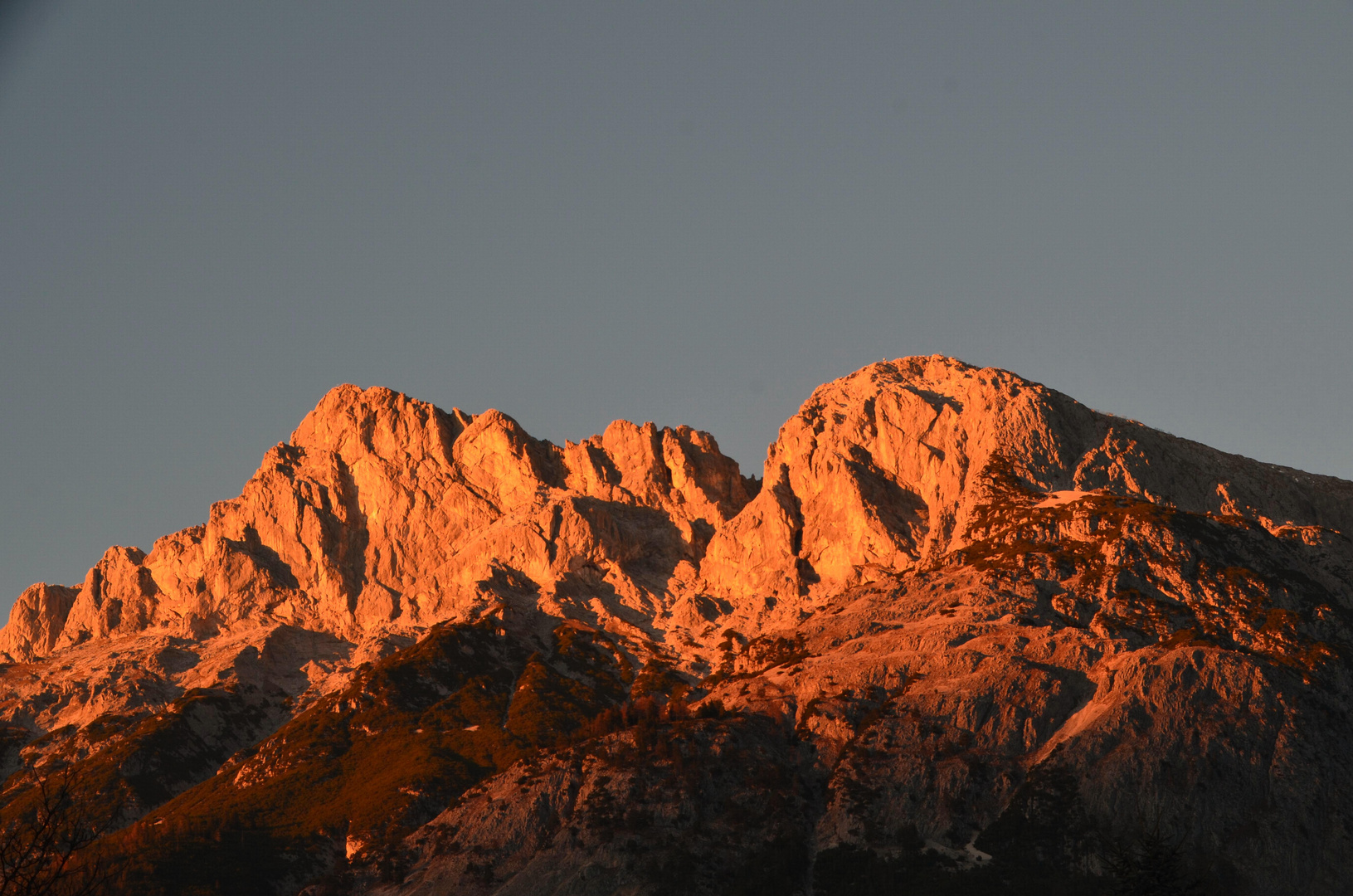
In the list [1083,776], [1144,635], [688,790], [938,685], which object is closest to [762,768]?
[688,790]

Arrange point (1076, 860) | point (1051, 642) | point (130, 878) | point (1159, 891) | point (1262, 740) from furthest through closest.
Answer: point (1051, 642), point (130, 878), point (1262, 740), point (1076, 860), point (1159, 891)

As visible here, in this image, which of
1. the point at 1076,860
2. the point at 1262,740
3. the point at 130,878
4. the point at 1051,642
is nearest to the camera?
the point at 1076,860

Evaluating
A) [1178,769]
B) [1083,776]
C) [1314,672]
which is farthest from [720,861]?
[1314,672]

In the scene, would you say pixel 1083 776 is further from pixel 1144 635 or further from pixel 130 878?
pixel 130 878

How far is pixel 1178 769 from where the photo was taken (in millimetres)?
166750

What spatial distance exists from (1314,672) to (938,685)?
162ft

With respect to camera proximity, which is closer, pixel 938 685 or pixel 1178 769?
pixel 1178 769

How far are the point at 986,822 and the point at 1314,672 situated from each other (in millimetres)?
53986

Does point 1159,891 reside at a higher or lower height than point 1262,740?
lower

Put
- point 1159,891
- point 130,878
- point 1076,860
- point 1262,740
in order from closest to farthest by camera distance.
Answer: point 1159,891 < point 1076,860 < point 1262,740 < point 130,878

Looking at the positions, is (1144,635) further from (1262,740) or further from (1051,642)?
(1262,740)

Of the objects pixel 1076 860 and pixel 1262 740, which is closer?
pixel 1076 860

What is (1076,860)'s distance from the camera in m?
160

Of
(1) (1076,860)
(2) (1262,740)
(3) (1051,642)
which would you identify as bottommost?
(1) (1076,860)
